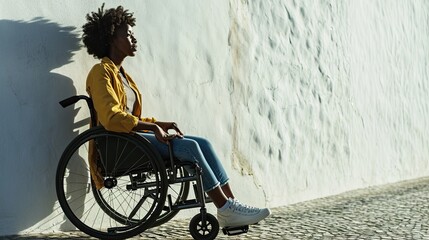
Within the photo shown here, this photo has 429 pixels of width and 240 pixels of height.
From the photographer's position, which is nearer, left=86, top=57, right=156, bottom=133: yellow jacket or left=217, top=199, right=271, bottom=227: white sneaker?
left=86, top=57, right=156, bottom=133: yellow jacket

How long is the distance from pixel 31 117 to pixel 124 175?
642 millimetres

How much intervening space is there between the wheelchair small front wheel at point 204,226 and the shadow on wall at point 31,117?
2.73ft

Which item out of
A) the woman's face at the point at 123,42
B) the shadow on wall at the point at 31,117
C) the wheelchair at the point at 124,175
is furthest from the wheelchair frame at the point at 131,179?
the woman's face at the point at 123,42

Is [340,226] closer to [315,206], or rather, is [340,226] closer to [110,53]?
[315,206]

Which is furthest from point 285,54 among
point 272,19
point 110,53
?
point 110,53

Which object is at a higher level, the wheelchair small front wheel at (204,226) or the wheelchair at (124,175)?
the wheelchair at (124,175)

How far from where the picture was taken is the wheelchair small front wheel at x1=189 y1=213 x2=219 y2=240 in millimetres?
4996

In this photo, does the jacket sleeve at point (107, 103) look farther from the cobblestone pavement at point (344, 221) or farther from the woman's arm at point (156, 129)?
the cobblestone pavement at point (344, 221)

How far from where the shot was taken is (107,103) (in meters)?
4.85

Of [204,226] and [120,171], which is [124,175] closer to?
[120,171]

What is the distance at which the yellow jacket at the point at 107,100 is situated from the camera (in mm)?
4785

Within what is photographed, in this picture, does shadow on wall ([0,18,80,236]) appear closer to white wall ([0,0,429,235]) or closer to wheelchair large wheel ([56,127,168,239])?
white wall ([0,0,429,235])

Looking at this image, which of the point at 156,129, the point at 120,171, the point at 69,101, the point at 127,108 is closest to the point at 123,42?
the point at 127,108

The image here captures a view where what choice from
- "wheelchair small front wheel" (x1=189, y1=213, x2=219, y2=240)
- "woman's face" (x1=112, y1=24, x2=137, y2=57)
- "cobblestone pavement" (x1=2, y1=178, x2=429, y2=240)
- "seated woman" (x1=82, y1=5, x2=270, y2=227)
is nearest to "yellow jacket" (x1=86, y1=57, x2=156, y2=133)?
"seated woman" (x1=82, y1=5, x2=270, y2=227)
